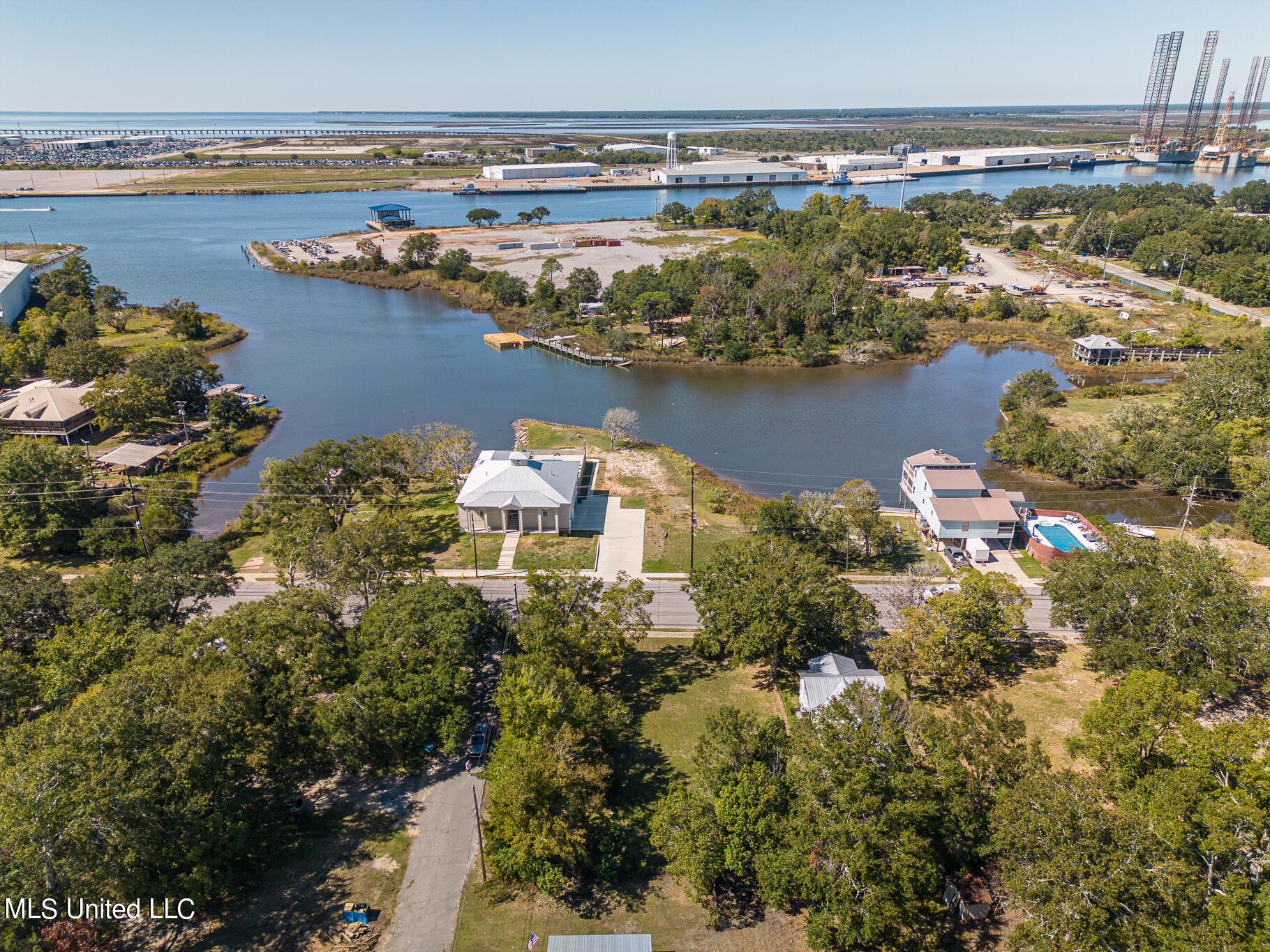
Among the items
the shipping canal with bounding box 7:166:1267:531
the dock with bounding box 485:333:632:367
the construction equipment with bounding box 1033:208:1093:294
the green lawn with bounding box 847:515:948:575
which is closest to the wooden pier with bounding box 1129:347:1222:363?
the shipping canal with bounding box 7:166:1267:531

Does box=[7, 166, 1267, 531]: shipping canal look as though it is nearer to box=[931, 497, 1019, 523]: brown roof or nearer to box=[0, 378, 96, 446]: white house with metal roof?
box=[931, 497, 1019, 523]: brown roof

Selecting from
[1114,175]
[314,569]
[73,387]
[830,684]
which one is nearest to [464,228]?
[73,387]

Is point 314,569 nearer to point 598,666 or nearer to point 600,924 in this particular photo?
point 598,666

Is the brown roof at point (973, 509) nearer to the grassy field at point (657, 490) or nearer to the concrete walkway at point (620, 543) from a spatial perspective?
the grassy field at point (657, 490)

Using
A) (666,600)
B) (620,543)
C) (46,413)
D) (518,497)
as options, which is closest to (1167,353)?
(620,543)

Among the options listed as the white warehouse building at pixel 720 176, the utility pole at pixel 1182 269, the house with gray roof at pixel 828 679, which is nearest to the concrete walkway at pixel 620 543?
the house with gray roof at pixel 828 679

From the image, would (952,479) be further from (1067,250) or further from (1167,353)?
(1067,250)
